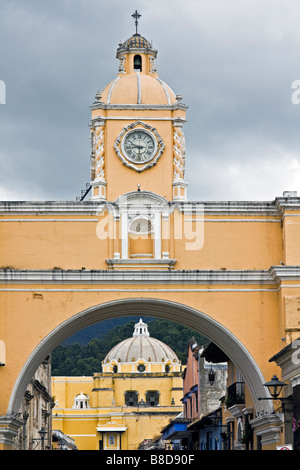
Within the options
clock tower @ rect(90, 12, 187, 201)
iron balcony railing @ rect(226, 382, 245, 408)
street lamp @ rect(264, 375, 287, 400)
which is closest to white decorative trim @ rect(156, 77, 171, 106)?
clock tower @ rect(90, 12, 187, 201)

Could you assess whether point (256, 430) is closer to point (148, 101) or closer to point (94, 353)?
point (148, 101)

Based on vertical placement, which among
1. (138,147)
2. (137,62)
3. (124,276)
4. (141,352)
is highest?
(141,352)

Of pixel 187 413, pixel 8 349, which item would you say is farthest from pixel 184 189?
pixel 187 413

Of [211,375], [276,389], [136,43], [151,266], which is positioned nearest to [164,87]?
[136,43]

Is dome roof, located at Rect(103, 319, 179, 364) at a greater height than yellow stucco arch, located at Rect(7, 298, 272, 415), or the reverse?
dome roof, located at Rect(103, 319, 179, 364)

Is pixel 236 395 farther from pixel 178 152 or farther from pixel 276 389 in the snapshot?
pixel 178 152

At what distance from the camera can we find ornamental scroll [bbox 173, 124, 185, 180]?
22.6 m

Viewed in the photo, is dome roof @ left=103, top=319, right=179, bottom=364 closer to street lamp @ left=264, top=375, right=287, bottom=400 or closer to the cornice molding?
the cornice molding

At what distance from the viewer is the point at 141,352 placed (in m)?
78.1

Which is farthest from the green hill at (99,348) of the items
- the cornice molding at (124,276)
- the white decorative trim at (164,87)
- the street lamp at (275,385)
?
the street lamp at (275,385)

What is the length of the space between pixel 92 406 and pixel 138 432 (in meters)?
5.21

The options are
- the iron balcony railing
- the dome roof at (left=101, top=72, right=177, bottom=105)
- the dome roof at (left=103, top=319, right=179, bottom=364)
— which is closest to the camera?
the dome roof at (left=101, top=72, right=177, bottom=105)

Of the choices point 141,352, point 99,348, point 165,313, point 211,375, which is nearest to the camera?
point 165,313

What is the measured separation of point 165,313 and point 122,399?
52375mm
